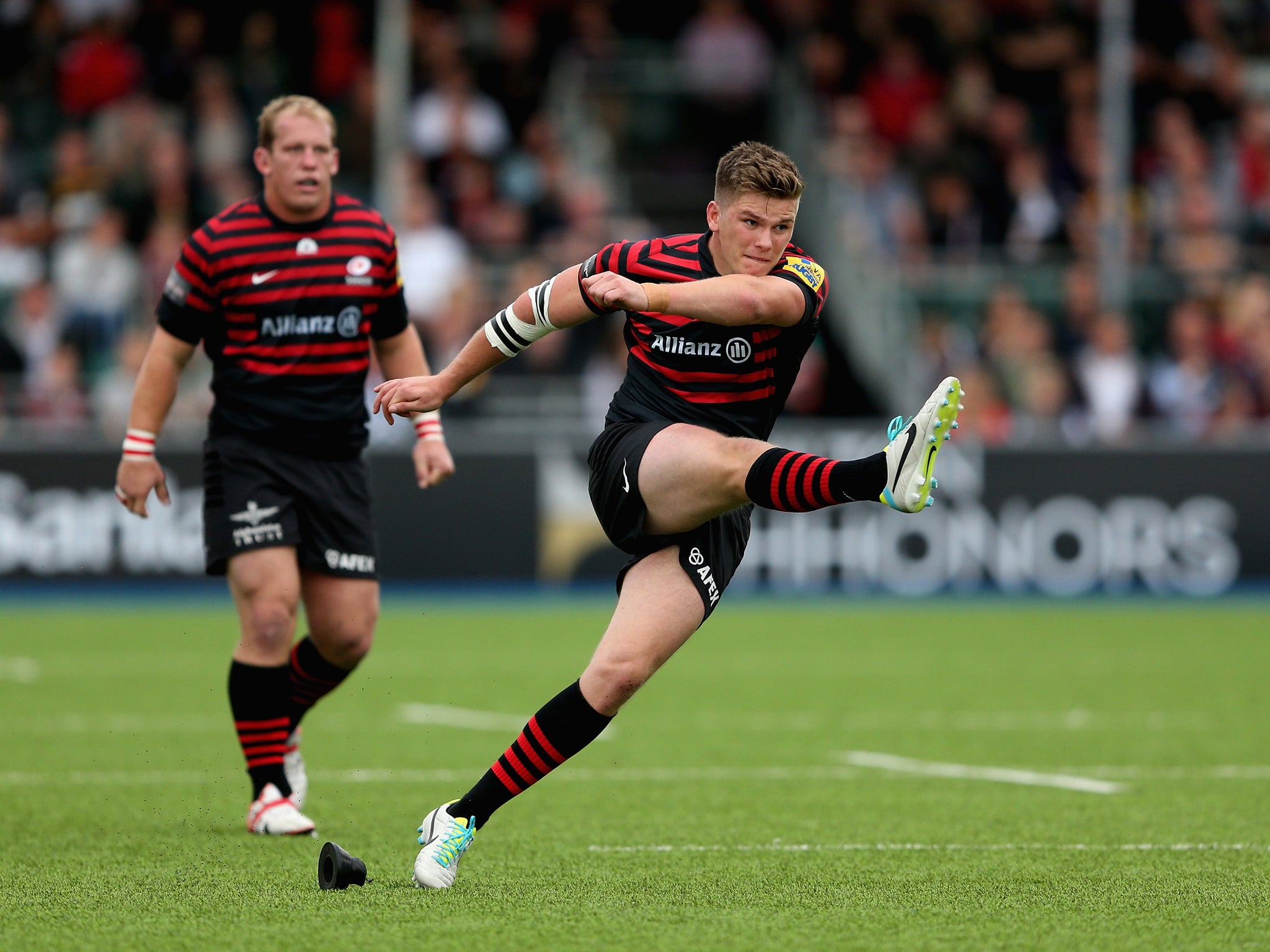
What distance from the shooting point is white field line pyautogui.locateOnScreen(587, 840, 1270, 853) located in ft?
18.8

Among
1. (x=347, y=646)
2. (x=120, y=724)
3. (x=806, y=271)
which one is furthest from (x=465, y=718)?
(x=806, y=271)

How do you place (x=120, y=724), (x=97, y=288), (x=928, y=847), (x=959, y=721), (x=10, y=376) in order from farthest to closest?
(x=97, y=288), (x=10, y=376), (x=959, y=721), (x=120, y=724), (x=928, y=847)

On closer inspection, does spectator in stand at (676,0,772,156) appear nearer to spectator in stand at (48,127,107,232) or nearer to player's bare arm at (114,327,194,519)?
spectator in stand at (48,127,107,232)

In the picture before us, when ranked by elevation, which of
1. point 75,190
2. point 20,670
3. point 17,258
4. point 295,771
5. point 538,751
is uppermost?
point 75,190

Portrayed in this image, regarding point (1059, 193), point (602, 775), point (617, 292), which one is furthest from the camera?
point (1059, 193)

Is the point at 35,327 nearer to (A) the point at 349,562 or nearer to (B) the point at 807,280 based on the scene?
(A) the point at 349,562

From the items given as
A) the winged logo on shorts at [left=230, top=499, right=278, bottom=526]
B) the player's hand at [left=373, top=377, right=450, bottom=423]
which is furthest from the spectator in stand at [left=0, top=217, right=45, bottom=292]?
the player's hand at [left=373, top=377, right=450, bottom=423]

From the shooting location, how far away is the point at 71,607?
14305mm

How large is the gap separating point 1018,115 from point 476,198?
18.6 ft

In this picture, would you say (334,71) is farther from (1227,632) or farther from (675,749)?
(675,749)

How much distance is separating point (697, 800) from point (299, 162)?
2.68m

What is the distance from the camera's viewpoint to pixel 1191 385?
52.1ft

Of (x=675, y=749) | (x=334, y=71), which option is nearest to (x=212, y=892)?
(x=675, y=749)

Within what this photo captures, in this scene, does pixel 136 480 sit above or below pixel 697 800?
above
